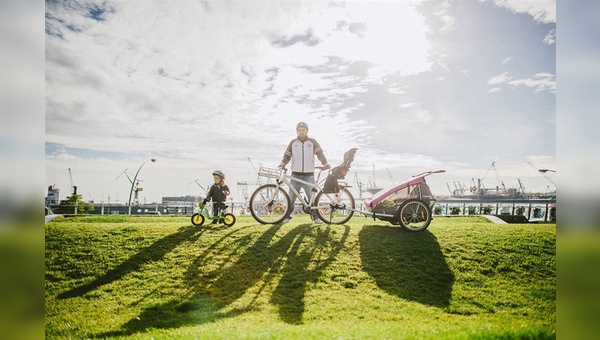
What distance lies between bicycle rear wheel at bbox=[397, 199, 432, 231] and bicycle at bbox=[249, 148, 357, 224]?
1.17 m

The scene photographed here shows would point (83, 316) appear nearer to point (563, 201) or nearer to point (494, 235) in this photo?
point (563, 201)

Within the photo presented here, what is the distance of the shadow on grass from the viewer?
5.44 m

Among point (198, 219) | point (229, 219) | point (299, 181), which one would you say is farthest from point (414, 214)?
point (198, 219)

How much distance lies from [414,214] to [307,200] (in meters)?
2.43

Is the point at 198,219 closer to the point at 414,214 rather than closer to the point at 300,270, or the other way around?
the point at 300,270

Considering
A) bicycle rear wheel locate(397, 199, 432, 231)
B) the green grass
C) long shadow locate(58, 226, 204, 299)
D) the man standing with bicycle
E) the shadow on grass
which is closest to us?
the green grass

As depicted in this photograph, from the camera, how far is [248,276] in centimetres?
636

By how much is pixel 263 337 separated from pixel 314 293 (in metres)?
1.51

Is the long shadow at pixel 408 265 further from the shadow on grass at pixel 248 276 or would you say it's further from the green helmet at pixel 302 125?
the green helmet at pixel 302 125

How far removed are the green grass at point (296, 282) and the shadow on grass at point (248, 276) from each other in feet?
0.07

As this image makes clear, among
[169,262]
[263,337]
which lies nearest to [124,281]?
[169,262]

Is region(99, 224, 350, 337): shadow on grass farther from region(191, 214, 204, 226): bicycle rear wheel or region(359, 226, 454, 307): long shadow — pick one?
region(191, 214, 204, 226): bicycle rear wheel

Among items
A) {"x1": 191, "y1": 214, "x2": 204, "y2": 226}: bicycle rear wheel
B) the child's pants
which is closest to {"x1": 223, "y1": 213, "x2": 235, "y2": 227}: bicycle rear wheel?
the child's pants

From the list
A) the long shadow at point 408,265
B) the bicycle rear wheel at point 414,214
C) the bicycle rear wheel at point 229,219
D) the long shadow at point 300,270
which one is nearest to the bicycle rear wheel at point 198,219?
the bicycle rear wheel at point 229,219
